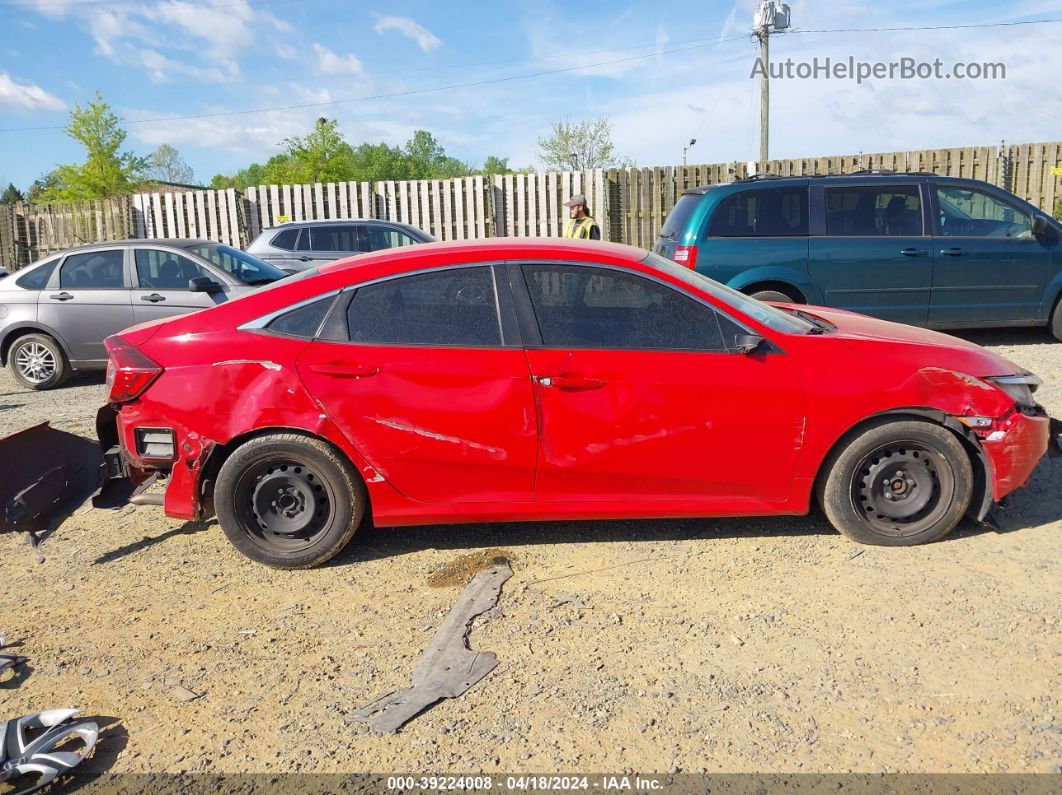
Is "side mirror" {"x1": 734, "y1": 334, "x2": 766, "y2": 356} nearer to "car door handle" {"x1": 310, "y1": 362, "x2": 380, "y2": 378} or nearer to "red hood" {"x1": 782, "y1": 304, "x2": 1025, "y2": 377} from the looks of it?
"red hood" {"x1": 782, "y1": 304, "x2": 1025, "y2": 377}

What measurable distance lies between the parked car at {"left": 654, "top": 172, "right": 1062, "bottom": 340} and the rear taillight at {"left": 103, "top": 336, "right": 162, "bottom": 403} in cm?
592

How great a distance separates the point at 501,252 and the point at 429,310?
1.58 feet

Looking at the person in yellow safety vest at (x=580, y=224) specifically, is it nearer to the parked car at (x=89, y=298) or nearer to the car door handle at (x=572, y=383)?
the parked car at (x=89, y=298)

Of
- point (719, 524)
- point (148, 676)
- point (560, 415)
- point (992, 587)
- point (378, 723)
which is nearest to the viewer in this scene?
point (378, 723)

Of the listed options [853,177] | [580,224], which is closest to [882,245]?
[853,177]

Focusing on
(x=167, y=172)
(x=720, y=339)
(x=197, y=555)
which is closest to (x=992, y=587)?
(x=720, y=339)

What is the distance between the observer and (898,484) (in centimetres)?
426

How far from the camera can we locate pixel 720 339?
164 inches

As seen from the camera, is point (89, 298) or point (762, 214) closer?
point (762, 214)

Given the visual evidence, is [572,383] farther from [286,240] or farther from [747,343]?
[286,240]

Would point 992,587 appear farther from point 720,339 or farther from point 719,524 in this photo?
point 720,339

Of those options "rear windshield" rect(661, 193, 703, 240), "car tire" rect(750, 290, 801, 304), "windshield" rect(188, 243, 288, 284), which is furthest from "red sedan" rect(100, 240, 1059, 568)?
"windshield" rect(188, 243, 288, 284)

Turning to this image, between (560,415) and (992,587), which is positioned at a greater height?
(560,415)

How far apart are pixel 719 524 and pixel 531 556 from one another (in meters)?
1.11
